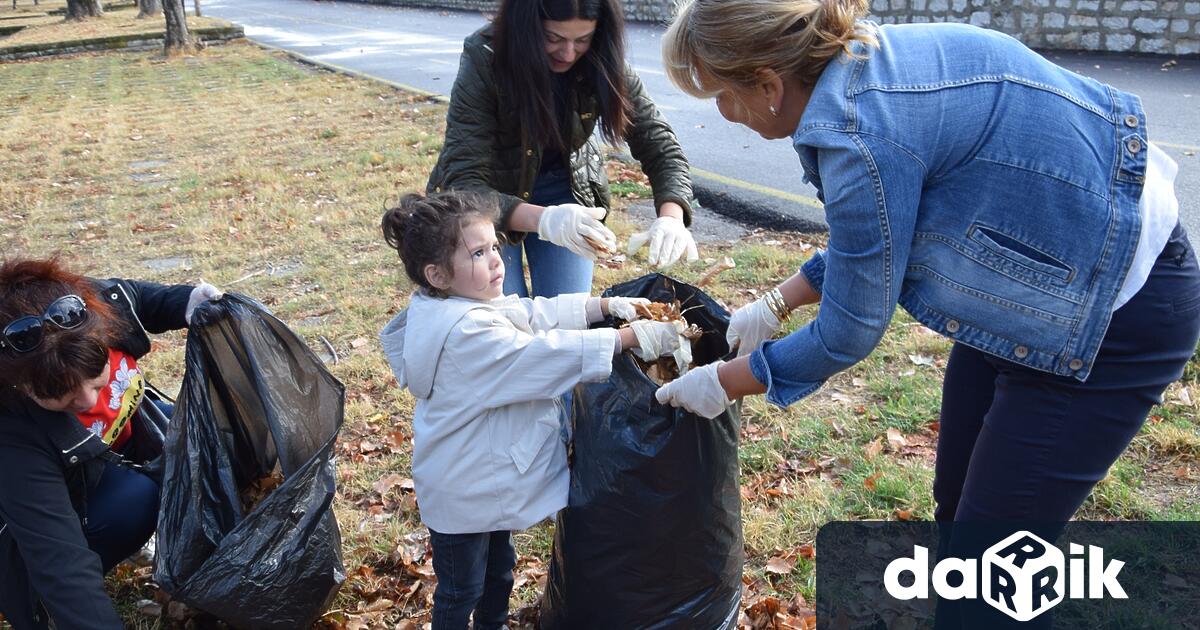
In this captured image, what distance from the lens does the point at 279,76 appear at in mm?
12852

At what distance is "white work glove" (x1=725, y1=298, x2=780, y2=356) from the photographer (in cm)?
211

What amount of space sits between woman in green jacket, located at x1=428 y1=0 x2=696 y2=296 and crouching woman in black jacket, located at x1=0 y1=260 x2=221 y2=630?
903 millimetres

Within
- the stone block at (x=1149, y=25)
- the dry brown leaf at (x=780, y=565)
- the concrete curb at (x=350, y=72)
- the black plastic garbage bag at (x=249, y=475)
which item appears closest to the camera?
the black plastic garbage bag at (x=249, y=475)

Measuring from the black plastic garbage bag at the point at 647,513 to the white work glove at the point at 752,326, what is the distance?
9cm

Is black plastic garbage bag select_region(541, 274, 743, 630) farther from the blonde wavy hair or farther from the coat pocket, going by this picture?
the blonde wavy hair

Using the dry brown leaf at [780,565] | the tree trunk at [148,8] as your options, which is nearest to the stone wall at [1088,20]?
the dry brown leaf at [780,565]

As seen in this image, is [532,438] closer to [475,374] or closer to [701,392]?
[475,374]

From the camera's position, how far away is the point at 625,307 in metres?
2.18

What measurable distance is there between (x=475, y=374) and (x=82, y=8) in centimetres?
2516

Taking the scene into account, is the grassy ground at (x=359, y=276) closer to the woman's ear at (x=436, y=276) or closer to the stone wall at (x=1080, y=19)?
the woman's ear at (x=436, y=276)

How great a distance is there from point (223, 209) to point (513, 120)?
184 inches

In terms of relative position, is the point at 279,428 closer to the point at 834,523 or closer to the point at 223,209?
the point at 834,523

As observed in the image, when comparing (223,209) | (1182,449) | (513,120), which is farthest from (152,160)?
(1182,449)

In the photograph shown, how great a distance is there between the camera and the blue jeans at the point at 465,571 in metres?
2.14
